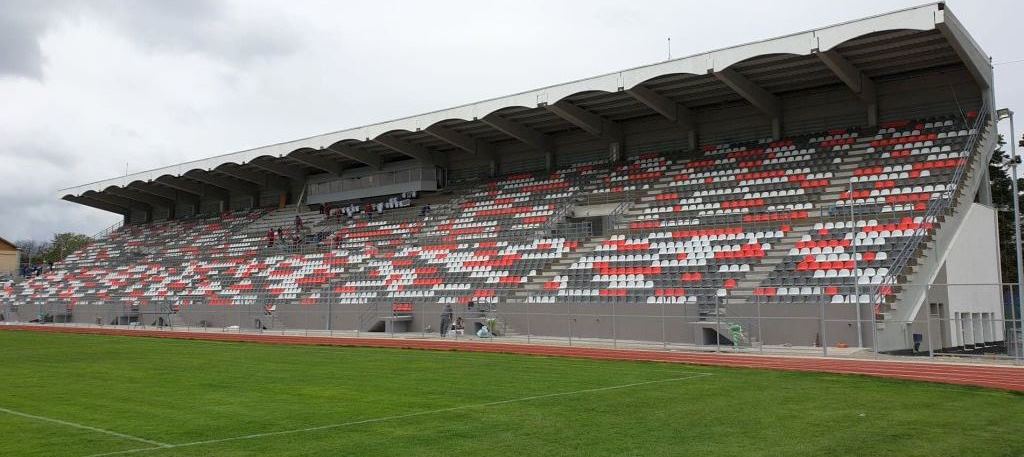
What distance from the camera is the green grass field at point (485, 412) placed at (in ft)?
24.8

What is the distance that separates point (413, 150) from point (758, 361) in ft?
90.1

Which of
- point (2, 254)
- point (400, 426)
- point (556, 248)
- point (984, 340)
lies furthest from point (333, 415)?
point (2, 254)

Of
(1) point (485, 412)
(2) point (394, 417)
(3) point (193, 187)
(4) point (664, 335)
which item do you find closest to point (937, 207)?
(4) point (664, 335)

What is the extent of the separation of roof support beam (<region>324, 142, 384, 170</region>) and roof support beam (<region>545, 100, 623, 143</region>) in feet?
44.4

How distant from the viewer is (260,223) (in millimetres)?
49219

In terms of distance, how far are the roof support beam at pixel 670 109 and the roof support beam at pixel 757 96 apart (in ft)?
10.2

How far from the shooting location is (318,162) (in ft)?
151

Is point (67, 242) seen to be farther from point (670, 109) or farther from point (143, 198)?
point (670, 109)

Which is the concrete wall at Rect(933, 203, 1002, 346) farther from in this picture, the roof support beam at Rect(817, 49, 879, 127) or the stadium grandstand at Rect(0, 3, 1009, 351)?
the roof support beam at Rect(817, 49, 879, 127)

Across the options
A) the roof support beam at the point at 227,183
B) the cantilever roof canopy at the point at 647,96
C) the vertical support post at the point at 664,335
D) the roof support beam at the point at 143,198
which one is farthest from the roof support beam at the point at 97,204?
the vertical support post at the point at 664,335

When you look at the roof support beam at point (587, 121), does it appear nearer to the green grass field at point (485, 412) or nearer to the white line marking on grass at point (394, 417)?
the green grass field at point (485, 412)

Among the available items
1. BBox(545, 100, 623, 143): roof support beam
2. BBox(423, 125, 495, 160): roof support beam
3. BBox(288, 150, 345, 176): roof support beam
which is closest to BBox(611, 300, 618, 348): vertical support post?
BBox(545, 100, 623, 143): roof support beam

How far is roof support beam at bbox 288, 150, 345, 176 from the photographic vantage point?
44406 millimetres

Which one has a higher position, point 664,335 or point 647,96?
point 647,96
